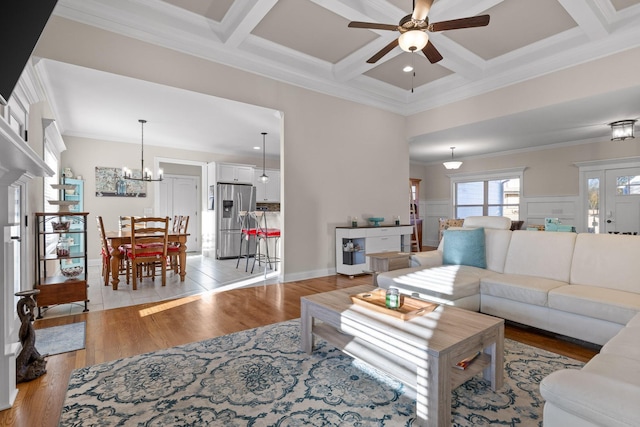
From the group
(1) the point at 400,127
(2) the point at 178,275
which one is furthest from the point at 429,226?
(2) the point at 178,275

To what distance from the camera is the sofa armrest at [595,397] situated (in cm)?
93

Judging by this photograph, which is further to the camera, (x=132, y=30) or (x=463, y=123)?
(x=463, y=123)

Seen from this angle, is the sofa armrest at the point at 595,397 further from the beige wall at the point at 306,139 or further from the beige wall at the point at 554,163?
the beige wall at the point at 554,163

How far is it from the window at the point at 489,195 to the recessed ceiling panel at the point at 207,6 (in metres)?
7.68

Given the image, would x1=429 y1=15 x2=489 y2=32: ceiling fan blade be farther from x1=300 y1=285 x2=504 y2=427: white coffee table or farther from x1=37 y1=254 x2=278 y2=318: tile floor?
x1=37 y1=254 x2=278 y2=318: tile floor

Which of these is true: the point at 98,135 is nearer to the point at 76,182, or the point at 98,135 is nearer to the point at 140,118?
the point at 76,182

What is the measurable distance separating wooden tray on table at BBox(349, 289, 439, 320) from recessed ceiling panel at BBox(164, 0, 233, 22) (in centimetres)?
316

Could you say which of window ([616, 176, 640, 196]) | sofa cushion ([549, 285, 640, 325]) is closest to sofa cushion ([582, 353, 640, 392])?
sofa cushion ([549, 285, 640, 325])

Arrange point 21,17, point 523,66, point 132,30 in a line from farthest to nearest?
point 523,66, point 132,30, point 21,17

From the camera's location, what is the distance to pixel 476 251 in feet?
11.2

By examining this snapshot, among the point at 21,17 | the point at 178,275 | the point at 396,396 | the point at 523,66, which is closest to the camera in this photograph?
the point at 21,17

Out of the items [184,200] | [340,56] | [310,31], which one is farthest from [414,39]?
[184,200]

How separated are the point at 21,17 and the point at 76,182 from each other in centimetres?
617

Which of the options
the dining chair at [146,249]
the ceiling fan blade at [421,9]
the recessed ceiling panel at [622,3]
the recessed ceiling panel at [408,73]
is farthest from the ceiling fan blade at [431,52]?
the dining chair at [146,249]
